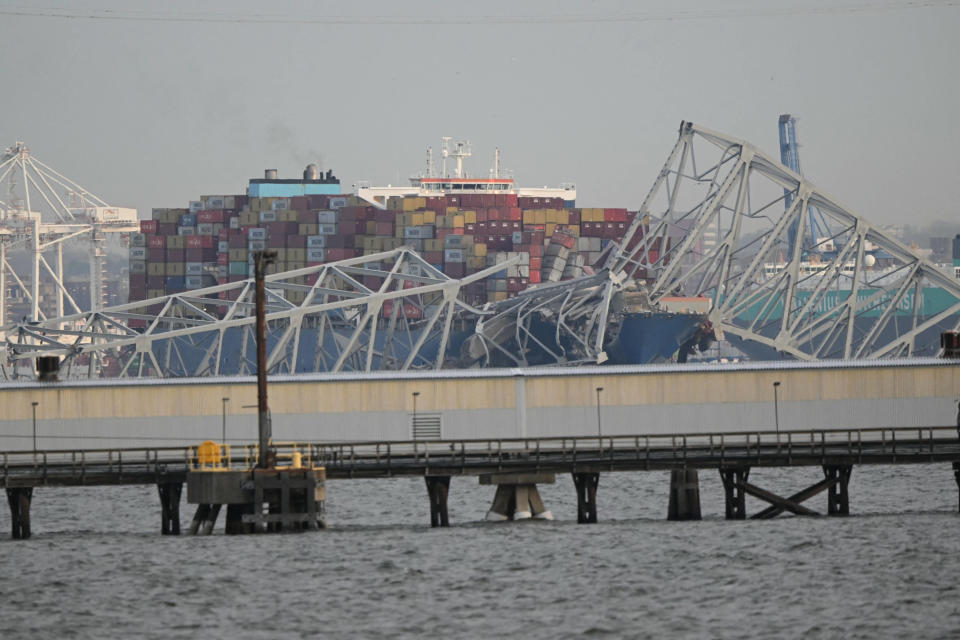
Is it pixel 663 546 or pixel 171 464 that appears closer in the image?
pixel 663 546

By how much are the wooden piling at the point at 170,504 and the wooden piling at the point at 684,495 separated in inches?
702

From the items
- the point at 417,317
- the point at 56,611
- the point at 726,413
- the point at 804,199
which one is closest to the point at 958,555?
the point at 726,413

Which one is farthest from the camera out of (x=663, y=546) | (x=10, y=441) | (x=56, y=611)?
(x=10, y=441)

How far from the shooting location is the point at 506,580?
51438mm

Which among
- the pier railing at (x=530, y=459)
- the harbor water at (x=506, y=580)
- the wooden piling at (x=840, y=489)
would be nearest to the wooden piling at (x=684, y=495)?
Answer: the harbor water at (x=506, y=580)

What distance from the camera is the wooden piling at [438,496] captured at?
6006 centimetres

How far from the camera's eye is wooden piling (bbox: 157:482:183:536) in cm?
5962

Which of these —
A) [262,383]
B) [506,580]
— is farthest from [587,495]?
[262,383]

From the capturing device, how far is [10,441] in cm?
7206

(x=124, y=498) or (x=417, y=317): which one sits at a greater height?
(x=417, y=317)

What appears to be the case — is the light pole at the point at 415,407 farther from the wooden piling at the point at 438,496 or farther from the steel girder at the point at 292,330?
the steel girder at the point at 292,330

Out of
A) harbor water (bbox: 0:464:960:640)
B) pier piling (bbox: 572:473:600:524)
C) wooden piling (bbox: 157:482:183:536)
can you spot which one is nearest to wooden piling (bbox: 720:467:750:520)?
harbor water (bbox: 0:464:960:640)

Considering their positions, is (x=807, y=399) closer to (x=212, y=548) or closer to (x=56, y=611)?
(x=212, y=548)

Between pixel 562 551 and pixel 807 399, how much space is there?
21.7 meters
